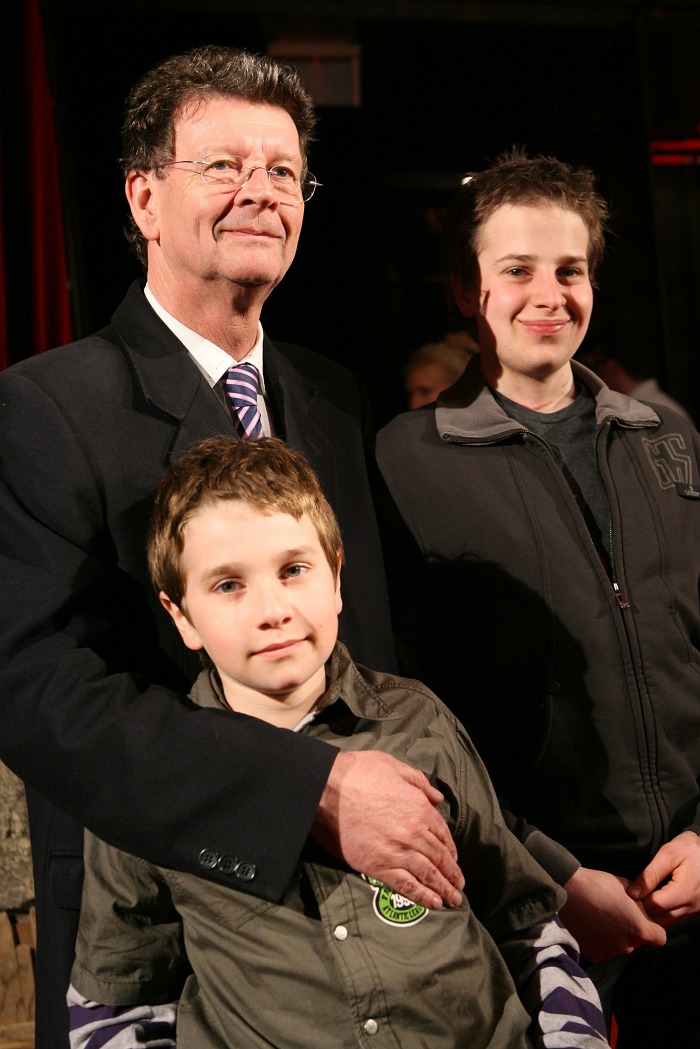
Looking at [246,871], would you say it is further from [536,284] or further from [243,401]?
[536,284]

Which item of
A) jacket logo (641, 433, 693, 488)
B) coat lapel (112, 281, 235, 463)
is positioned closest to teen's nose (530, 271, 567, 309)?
jacket logo (641, 433, 693, 488)

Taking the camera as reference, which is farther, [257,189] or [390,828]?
[257,189]

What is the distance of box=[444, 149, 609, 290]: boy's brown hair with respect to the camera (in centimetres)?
181

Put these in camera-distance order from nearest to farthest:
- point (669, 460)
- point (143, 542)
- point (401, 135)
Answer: point (143, 542) → point (669, 460) → point (401, 135)

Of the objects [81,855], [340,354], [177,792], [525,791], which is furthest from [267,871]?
[340,354]

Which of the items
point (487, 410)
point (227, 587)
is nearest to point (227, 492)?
point (227, 587)

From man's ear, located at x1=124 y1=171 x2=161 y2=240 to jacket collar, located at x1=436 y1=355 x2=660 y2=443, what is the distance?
0.59 meters

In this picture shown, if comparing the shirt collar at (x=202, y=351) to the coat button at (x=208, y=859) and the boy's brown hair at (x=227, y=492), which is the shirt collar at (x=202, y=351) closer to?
the boy's brown hair at (x=227, y=492)

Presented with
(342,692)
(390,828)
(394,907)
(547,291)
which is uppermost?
(547,291)

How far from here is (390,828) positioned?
1.21m

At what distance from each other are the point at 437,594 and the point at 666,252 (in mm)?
1309

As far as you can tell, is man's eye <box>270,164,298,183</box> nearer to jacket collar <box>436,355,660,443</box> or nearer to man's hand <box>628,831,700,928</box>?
jacket collar <box>436,355,660,443</box>

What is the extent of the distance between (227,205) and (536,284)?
0.57 metres

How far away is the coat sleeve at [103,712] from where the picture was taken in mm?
1237
